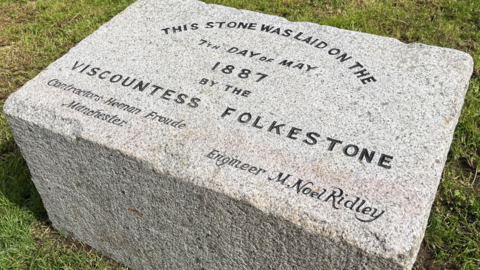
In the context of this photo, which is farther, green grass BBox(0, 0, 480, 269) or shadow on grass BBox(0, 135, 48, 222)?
shadow on grass BBox(0, 135, 48, 222)

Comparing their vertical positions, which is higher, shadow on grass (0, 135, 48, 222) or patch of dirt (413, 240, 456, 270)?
patch of dirt (413, 240, 456, 270)

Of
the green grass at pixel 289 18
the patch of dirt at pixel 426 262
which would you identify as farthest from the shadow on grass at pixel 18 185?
the patch of dirt at pixel 426 262

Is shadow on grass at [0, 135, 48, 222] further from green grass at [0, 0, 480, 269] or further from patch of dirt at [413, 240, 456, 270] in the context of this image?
patch of dirt at [413, 240, 456, 270]

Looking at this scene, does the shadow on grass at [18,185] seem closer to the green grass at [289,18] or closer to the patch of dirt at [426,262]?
the green grass at [289,18]

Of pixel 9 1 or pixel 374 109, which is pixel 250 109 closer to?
pixel 374 109

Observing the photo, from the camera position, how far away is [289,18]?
3.78m

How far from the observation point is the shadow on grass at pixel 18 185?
2.53 meters

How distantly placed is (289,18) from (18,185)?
2.38 m

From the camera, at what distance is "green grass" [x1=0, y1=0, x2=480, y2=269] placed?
2.28 meters

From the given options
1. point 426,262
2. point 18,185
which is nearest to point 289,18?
point 426,262

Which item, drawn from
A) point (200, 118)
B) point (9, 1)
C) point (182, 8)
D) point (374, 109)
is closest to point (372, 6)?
point (182, 8)

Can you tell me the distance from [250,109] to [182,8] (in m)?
0.99

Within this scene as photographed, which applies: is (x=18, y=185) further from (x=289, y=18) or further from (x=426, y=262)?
(x=289, y=18)

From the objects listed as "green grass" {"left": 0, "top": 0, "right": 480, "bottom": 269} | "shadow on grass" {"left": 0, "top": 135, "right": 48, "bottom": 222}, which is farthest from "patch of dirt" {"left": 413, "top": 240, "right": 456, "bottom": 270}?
"shadow on grass" {"left": 0, "top": 135, "right": 48, "bottom": 222}
